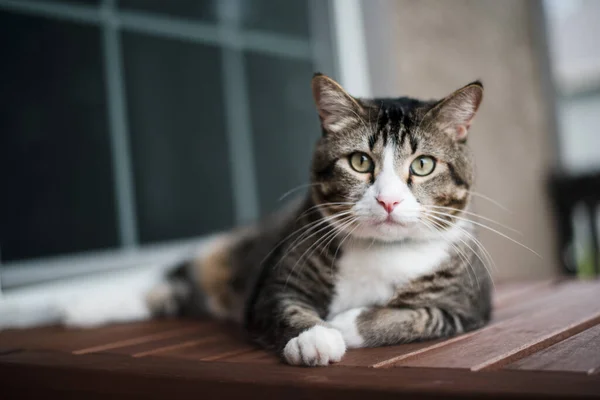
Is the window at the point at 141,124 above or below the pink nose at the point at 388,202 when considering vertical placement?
above

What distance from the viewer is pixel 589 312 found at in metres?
1.33

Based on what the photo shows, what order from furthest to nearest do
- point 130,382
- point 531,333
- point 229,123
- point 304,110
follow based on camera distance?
point 304,110 < point 229,123 < point 531,333 < point 130,382

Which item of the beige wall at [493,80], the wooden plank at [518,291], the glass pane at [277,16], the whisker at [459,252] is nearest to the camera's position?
the whisker at [459,252]

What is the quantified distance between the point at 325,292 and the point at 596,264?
2474mm

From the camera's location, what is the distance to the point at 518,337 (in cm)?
111

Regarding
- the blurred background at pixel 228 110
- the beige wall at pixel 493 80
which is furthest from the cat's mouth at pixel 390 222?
the beige wall at pixel 493 80

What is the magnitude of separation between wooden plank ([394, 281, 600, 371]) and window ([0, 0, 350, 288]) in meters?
1.36

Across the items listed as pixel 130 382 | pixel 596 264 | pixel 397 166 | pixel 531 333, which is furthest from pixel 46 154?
pixel 596 264

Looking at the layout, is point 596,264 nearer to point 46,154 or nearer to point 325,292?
point 325,292

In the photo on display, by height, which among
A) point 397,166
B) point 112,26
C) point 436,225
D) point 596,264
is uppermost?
point 112,26

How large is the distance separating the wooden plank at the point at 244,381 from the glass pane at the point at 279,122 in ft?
5.03

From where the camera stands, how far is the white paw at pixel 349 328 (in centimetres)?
113

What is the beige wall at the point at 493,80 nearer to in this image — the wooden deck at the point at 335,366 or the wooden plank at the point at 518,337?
the wooden plank at the point at 518,337

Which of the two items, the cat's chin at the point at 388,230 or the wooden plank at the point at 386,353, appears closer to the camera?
the wooden plank at the point at 386,353
